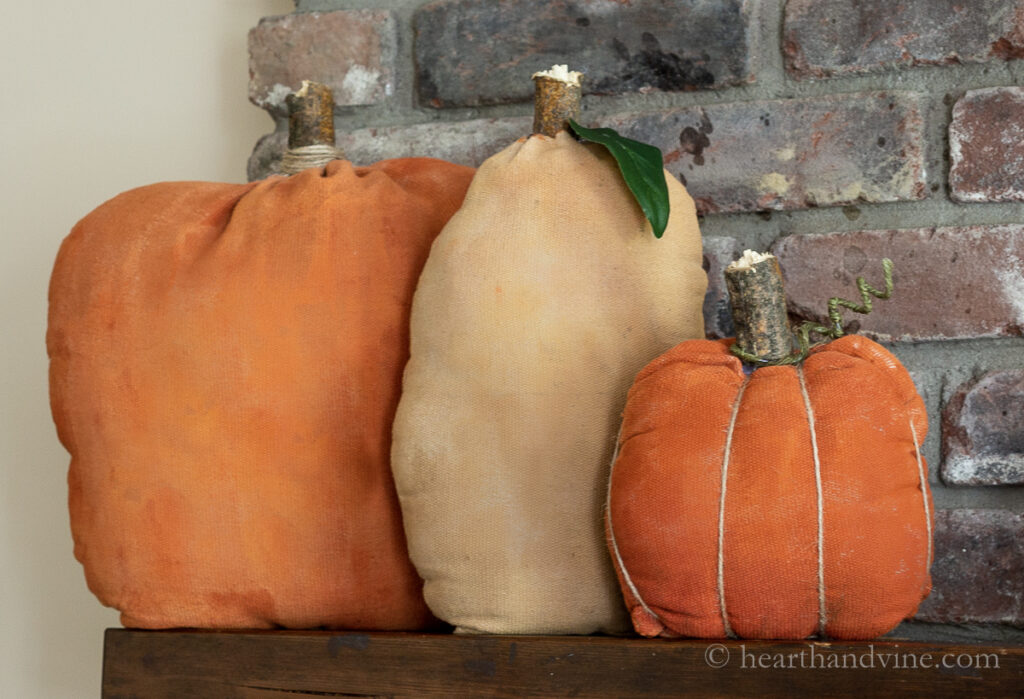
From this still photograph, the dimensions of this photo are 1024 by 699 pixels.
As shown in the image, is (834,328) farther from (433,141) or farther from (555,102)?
(433,141)

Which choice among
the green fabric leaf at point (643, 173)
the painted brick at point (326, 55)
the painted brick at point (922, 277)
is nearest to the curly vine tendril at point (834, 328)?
the green fabric leaf at point (643, 173)

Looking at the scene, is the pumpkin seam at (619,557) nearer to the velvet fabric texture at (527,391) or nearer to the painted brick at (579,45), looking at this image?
the velvet fabric texture at (527,391)

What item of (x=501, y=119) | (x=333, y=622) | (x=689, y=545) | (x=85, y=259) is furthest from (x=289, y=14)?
(x=689, y=545)

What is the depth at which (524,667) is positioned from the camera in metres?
0.62

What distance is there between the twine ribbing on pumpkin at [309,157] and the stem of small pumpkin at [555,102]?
0.21 m

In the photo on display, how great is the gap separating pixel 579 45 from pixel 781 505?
54cm

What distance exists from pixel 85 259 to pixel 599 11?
501 mm

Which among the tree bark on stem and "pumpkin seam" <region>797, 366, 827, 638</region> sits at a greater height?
the tree bark on stem

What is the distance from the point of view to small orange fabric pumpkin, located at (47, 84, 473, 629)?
739 mm

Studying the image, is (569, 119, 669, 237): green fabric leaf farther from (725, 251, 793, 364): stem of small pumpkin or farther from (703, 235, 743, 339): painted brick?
(703, 235, 743, 339): painted brick

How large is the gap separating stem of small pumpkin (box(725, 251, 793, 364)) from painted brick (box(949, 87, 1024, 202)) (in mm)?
310
